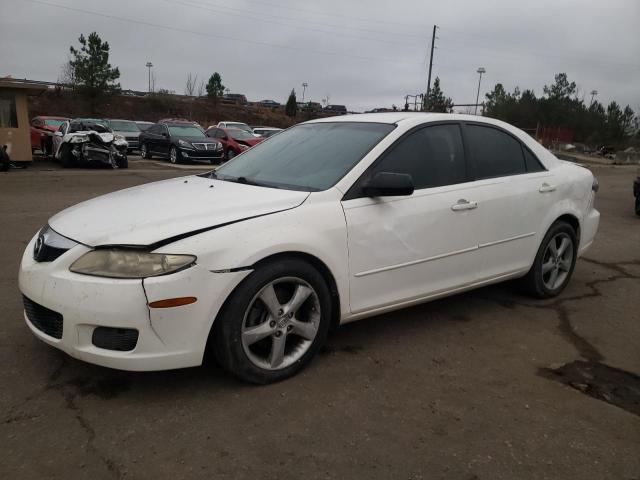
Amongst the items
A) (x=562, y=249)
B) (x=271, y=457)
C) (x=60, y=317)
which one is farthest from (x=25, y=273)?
(x=562, y=249)

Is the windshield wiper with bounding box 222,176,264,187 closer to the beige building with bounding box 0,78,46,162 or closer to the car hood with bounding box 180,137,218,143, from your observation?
the beige building with bounding box 0,78,46,162

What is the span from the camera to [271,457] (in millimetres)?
2498

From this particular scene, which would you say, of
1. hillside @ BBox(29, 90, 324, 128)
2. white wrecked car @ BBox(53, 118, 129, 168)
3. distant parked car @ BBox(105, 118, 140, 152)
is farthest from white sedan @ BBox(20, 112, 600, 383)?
hillside @ BBox(29, 90, 324, 128)

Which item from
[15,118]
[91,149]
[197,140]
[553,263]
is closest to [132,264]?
[553,263]

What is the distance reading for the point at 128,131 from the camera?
24.4 meters

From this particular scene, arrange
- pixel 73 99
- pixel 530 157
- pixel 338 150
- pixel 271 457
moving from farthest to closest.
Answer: pixel 73 99, pixel 530 157, pixel 338 150, pixel 271 457

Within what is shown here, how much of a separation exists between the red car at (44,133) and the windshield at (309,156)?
18.7 m

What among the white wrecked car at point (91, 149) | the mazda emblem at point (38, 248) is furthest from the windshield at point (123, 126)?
the mazda emblem at point (38, 248)

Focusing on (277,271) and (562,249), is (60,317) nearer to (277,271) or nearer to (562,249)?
(277,271)

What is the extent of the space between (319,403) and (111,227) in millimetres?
1482

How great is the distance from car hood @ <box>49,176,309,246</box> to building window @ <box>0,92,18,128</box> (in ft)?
52.7

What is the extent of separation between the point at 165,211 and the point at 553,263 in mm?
3434

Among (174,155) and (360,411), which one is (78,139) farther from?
(360,411)

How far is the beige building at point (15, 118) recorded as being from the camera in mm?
16984
